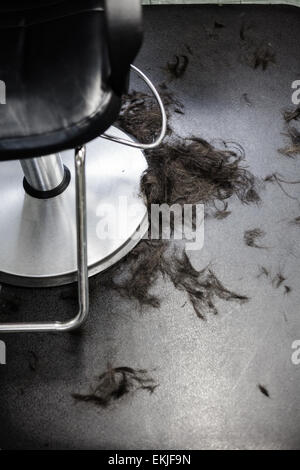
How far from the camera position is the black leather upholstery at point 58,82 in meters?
A: 0.91

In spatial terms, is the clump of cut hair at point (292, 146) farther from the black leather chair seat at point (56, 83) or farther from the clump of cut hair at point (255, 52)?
the black leather chair seat at point (56, 83)

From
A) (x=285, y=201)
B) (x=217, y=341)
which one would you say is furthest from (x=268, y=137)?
(x=217, y=341)

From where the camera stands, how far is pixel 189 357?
1310mm

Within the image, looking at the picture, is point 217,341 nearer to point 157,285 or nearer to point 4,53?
point 157,285

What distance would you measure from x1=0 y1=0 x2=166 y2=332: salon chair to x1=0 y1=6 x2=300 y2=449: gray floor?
13cm

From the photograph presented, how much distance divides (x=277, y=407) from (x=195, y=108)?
3.47 feet

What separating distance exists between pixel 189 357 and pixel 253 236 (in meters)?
0.44

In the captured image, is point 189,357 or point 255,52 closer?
point 189,357

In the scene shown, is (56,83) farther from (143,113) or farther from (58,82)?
(143,113)

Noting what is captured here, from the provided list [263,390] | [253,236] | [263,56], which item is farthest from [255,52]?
[263,390]

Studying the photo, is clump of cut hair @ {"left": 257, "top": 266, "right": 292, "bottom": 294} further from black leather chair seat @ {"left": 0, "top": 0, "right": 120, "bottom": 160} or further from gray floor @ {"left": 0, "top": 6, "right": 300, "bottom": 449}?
black leather chair seat @ {"left": 0, "top": 0, "right": 120, "bottom": 160}

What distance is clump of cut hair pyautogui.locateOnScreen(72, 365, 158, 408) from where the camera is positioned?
125 centimetres

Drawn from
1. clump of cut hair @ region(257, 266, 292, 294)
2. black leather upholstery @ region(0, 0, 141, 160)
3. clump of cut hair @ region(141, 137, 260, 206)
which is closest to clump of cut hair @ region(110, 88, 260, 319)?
clump of cut hair @ region(141, 137, 260, 206)

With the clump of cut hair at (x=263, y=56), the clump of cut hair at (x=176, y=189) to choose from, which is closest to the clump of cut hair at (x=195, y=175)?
the clump of cut hair at (x=176, y=189)
